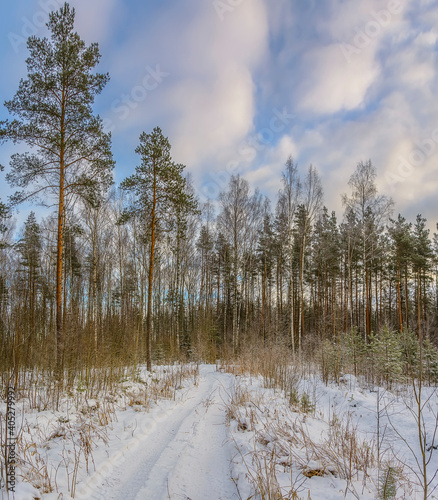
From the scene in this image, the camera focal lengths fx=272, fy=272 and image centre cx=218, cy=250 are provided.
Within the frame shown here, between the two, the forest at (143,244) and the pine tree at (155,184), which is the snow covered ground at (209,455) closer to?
the forest at (143,244)

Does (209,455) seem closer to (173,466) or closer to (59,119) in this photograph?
(173,466)

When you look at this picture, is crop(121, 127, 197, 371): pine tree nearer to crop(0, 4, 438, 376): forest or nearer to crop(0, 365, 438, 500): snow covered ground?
crop(0, 4, 438, 376): forest

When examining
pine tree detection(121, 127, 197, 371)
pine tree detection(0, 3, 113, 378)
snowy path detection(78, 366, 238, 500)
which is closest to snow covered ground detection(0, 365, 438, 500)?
snowy path detection(78, 366, 238, 500)

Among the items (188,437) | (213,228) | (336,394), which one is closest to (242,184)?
(213,228)

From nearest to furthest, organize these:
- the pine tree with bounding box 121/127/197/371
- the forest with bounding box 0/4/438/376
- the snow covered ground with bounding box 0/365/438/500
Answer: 1. the snow covered ground with bounding box 0/365/438/500
2. the forest with bounding box 0/4/438/376
3. the pine tree with bounding box 121/127/197/371

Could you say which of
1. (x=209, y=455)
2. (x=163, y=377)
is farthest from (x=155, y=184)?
(x=209, y=455)

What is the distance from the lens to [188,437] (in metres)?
4.22

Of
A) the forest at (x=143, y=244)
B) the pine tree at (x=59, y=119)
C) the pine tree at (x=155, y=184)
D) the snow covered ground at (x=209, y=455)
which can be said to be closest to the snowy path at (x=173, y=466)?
the snow covered ground at (x=209, y=455)

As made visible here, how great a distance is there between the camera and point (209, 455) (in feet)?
11.8

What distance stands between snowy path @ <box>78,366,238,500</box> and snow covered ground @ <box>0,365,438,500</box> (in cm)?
1

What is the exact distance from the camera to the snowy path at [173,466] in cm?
273

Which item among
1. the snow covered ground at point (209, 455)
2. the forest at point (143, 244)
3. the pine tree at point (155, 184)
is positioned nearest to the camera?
the snow covered ground at point (209, 455)

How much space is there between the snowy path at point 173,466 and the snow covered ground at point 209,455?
1 centimetres

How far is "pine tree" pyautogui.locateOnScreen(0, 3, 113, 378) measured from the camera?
28.9 ft
